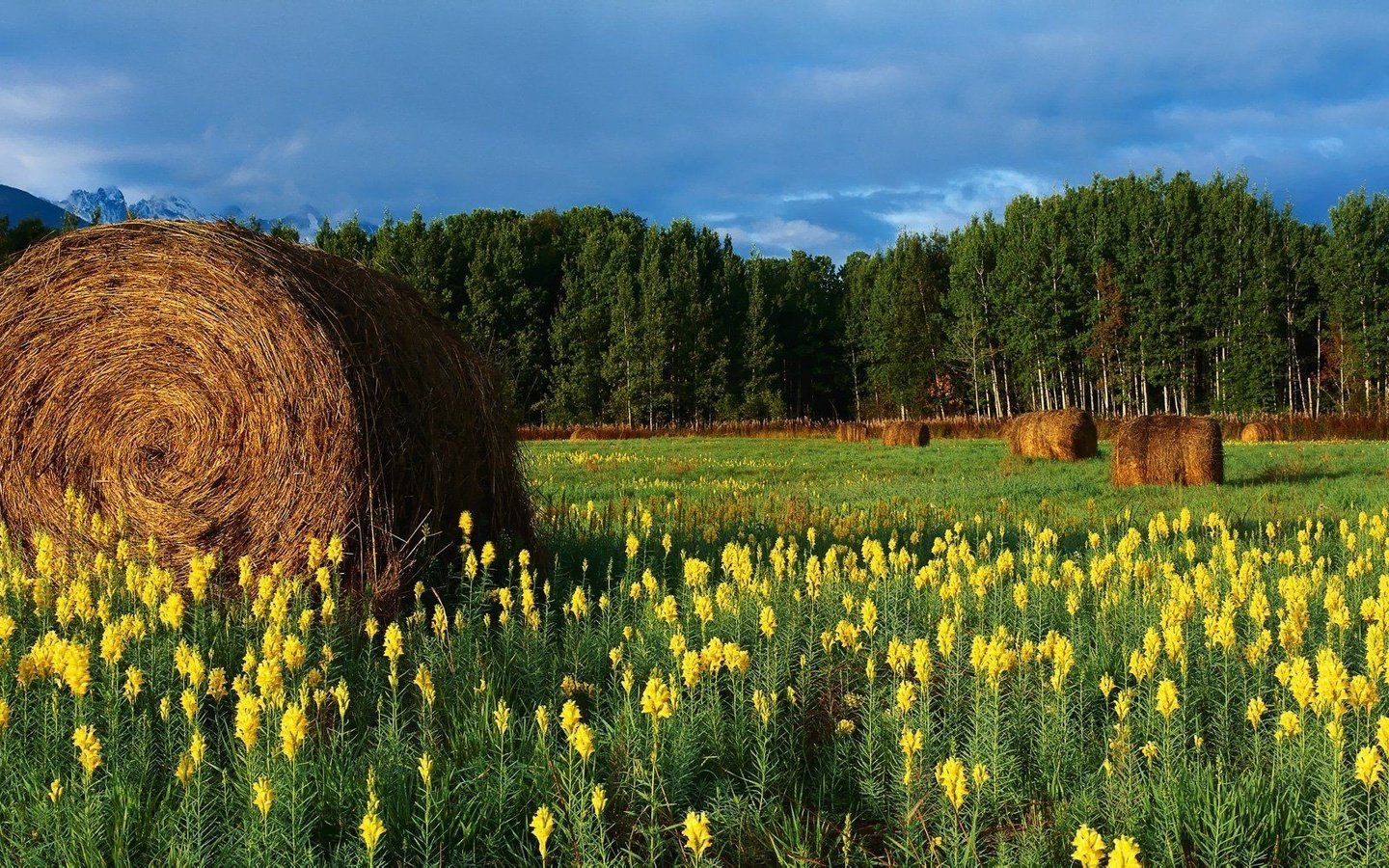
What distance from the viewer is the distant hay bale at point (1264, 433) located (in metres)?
35.9

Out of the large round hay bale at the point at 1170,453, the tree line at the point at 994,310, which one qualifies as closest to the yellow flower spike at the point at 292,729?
the large round hay bale at the point at 1170,453

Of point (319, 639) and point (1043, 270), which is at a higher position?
point (1043, 270)

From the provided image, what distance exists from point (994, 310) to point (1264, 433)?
98.7ft

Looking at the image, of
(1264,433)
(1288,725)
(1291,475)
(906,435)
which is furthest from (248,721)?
(1264,433)

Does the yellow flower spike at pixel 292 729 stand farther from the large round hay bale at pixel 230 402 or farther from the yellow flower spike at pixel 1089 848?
the large round hay bale at pixel 230 402

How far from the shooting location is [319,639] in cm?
560

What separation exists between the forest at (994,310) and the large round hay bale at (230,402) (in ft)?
147

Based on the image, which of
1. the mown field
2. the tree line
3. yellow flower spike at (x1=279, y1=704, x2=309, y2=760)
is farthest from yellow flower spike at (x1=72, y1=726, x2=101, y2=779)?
the tree line

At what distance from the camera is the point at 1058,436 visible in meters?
24.8

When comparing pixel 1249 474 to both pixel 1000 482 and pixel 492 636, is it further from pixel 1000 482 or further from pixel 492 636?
pixel 492 636

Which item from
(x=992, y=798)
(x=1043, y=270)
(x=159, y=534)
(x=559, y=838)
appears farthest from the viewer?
(x=1043, y=270)

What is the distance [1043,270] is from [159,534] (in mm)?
60918

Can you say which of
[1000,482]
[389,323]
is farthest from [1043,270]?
[389,323]

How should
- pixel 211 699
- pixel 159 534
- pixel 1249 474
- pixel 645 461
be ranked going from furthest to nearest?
pixel 645 461 → pixel 1249 474 → pixel 159 534 → pixel 211 699
